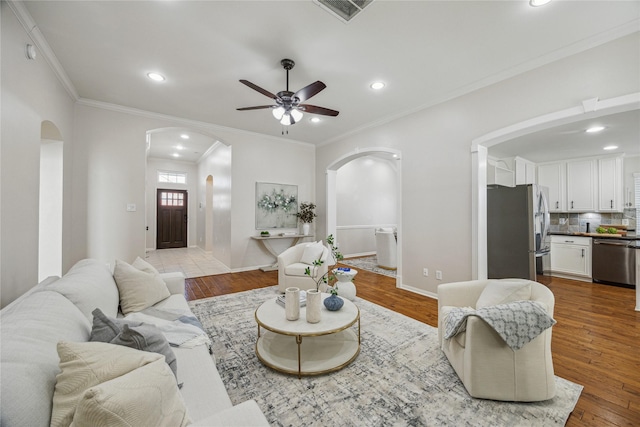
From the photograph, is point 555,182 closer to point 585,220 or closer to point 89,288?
point 585,220

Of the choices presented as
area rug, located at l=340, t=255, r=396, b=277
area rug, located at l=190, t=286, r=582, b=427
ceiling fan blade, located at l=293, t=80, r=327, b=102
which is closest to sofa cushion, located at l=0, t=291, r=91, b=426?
area rug, located at l=190, t=286, r=582, b=427

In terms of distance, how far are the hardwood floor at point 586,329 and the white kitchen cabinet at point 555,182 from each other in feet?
6.06

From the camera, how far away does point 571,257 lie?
5.00 m

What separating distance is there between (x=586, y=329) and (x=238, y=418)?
3766 mm

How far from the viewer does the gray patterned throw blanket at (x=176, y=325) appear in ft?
5.77

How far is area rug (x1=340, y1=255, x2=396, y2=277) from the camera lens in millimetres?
5426

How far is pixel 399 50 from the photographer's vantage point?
8.88ft

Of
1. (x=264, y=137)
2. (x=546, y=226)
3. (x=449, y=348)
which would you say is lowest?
(x=449, y=348)

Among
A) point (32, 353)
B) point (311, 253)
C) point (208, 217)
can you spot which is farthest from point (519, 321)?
point (208, 217)

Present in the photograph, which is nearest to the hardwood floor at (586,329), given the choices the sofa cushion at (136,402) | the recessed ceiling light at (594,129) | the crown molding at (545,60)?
the sofa cushion at (136,402)

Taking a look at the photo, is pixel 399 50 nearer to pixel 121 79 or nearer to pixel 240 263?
pixel 121 79

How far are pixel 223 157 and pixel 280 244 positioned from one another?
245cm

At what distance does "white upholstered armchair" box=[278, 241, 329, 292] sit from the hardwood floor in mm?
668

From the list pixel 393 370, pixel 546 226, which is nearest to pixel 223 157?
pixel 393 370
